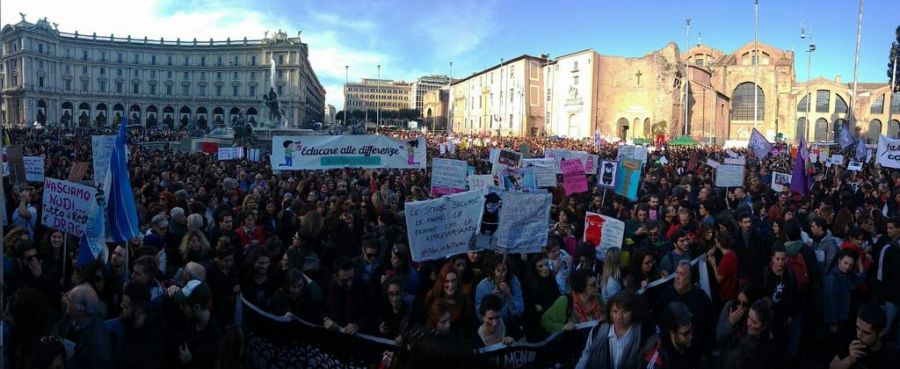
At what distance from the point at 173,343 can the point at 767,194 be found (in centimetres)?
1205

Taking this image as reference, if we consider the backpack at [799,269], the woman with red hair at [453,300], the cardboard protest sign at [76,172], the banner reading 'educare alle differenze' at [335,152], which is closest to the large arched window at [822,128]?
the banner reading 'educare alle differenze' at [335,152]

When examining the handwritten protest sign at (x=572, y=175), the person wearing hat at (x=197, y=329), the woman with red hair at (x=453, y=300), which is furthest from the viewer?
the handwritten protest sign at (x=572, y=175)

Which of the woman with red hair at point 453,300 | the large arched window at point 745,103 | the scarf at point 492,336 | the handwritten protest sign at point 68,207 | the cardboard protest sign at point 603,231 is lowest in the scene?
the scarf at point 492,336

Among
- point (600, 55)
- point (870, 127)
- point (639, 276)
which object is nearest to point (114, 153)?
point (639, 276)

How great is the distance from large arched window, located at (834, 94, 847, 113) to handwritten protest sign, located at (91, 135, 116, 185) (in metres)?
80.0

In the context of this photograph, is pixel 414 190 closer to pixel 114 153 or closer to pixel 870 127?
pixel 114 153

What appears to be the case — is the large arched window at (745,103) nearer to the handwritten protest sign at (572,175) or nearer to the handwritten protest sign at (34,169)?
the handwritten protest sign at (572,175)

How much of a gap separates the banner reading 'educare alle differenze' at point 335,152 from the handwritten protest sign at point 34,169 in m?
4.42

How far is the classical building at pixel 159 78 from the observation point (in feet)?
339

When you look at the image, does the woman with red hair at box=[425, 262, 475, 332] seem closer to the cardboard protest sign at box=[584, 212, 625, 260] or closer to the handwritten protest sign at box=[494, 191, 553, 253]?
the handwritten protest sign at box=[494, 191, 553, 253]

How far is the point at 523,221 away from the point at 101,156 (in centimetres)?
770

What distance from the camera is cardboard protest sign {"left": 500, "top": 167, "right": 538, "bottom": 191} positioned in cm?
1130

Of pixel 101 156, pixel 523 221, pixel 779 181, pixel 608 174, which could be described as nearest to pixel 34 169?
pixel 101 156

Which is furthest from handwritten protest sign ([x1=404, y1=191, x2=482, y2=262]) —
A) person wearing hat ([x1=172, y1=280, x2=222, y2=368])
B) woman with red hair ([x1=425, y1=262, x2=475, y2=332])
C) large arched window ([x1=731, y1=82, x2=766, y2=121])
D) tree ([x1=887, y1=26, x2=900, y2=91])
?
large arched window ([x1=731, y1=82, x2=766, y2=121])
